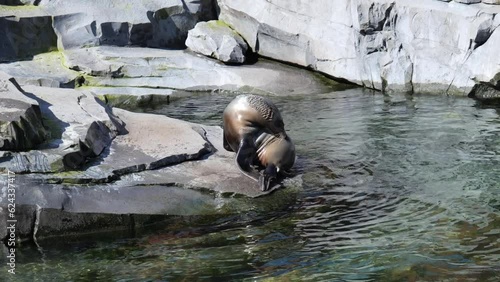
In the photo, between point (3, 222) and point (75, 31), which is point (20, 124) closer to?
point (3, 222)

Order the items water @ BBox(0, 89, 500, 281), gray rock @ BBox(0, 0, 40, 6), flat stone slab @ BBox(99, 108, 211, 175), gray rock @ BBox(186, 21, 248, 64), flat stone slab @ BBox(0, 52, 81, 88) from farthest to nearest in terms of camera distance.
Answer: gray rock @ BBox(0, 0, 40, 6), gray rock @ BBox(186, 21, 248, 64), flat stone slab @ BBox(0, 52, 81, 88), flat stone slab @ BBox(99, 108, 211, 175), water @ BBox(0, 89, 500, 281)

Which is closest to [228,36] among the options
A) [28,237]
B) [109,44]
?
[109,44]

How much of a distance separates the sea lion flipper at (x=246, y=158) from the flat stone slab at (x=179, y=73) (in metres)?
4.50

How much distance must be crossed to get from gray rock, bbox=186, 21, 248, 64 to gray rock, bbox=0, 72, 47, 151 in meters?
6.02

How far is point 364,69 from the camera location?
11.4 m

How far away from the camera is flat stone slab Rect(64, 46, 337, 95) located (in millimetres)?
11352

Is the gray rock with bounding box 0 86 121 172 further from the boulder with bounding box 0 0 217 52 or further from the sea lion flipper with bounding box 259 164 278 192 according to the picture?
the boulder with bounding box 0 0 217 52

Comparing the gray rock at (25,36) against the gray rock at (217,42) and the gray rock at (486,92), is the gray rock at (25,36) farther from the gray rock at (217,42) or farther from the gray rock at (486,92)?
the gray rock at (486,92)

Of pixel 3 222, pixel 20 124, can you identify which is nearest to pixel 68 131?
pixel 20 124

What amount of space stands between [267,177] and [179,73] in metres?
5.52

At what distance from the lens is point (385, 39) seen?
11320 millimetres

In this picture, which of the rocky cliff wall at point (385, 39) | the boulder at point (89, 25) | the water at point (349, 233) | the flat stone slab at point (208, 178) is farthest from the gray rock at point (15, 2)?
the flat stone slab at point (208, 178)

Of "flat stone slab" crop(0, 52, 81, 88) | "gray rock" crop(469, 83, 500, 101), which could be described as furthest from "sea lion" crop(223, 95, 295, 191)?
"flat stone slab" crop(0, 52, 81, 88)

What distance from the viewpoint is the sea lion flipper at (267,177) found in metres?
6.34
